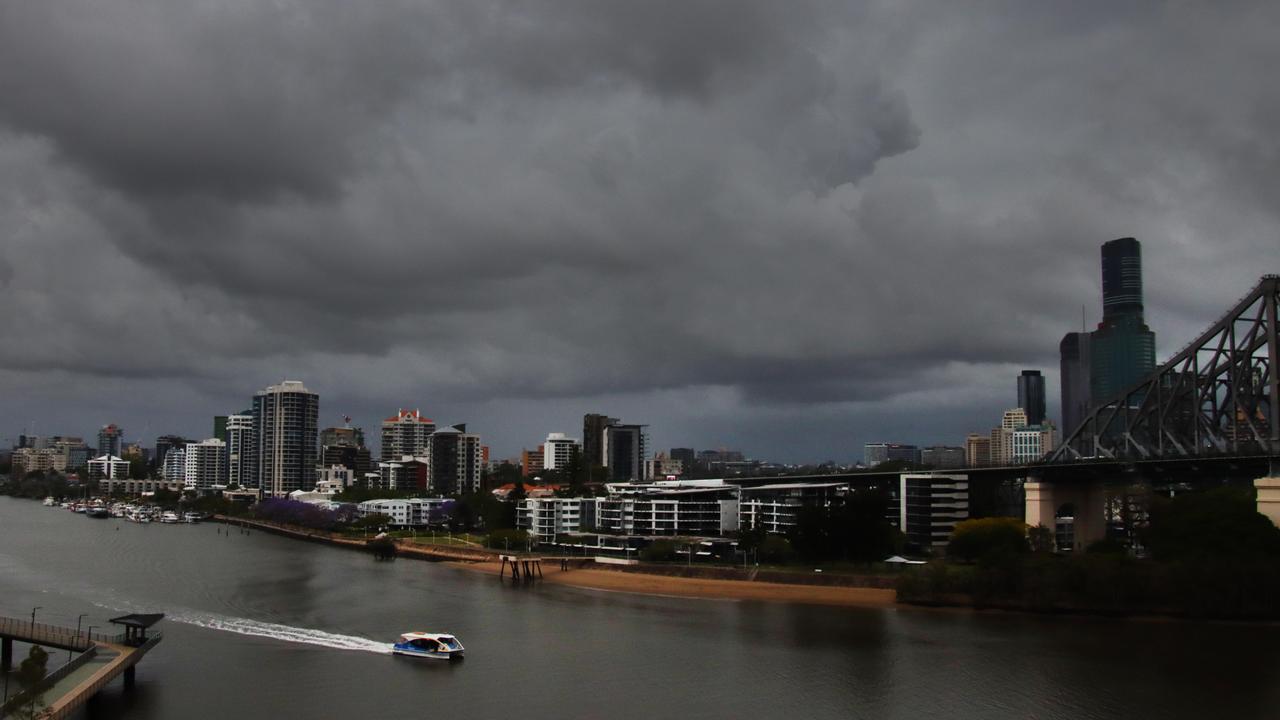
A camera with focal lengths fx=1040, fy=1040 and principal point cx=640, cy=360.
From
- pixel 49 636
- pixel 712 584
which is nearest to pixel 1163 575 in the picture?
pixel 712 584

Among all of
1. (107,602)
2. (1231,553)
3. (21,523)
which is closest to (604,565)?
(107,602)

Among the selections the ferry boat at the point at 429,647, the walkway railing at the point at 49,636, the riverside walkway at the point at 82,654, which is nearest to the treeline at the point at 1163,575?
the ferry boat at the point at 429,647

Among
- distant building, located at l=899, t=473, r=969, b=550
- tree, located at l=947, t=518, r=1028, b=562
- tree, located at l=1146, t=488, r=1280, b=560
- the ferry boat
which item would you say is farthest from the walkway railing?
distant building, located at l=899, t=473, r=969, b=550

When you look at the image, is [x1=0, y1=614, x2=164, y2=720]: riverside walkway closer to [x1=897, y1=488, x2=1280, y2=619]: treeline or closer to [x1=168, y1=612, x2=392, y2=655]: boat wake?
[x1=168, y1=612, x2=392, y2=655]: boat wake

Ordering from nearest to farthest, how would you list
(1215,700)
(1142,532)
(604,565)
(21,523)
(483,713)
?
(483,713), (1215,700), (1142,532), (604,565), (21,523)

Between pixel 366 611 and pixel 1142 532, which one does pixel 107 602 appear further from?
pixel 1142 532

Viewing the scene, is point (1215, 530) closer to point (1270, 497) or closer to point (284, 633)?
point (1270, 497)

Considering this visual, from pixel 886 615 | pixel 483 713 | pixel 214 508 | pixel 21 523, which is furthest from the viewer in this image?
pixel 214 508
